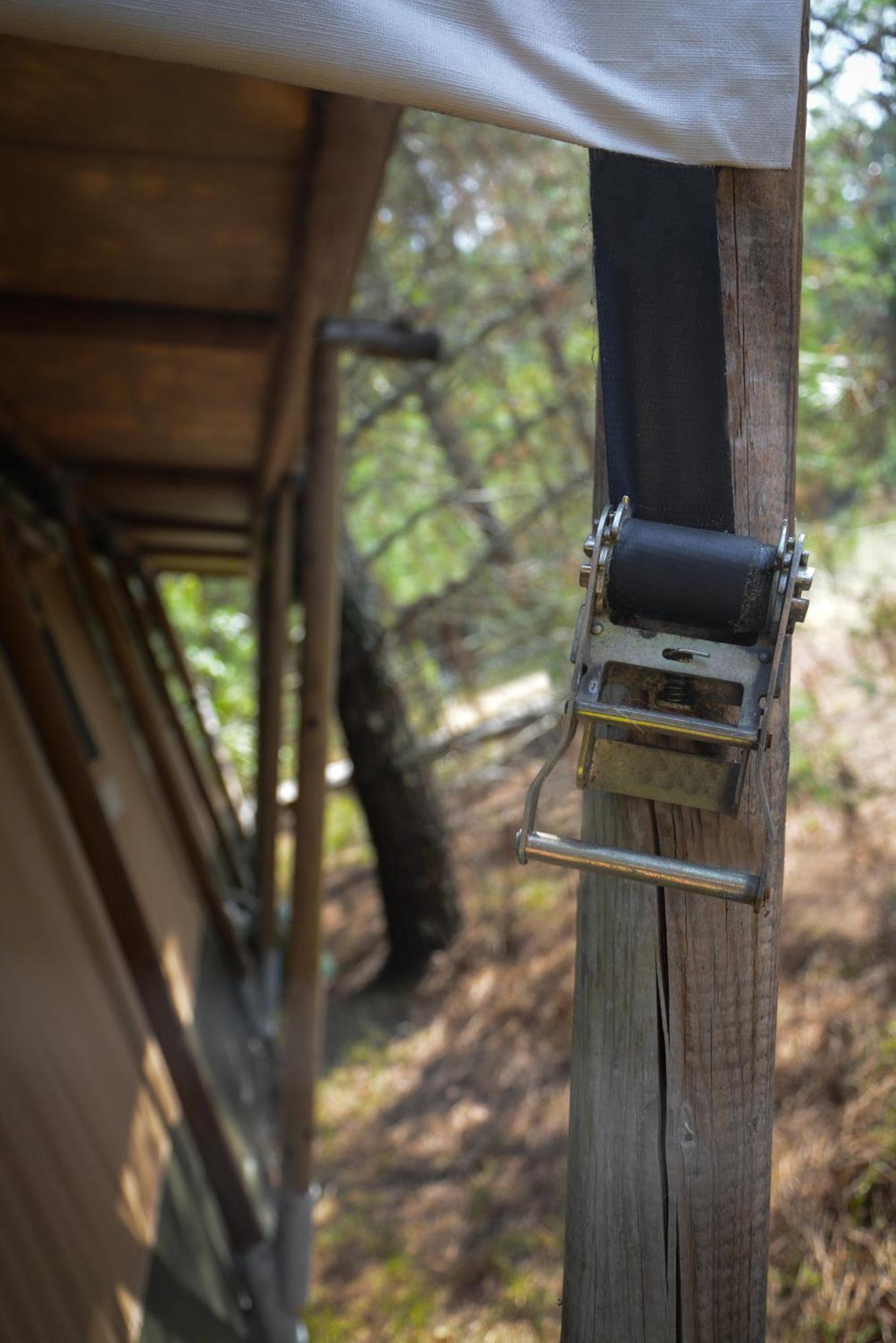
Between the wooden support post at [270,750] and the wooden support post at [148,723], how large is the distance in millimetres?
189

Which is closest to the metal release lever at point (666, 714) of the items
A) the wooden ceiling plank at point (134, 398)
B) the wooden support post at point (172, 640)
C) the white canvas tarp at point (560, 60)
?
the white canvas tarp at point (560, 60)

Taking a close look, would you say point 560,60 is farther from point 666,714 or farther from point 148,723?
point 148,723

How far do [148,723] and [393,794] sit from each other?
238 centimetres

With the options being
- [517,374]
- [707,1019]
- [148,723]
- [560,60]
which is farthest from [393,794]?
[560,60]

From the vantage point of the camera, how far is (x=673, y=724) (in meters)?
1.31

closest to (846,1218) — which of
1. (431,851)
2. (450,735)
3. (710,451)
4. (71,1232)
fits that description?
(71,1232)

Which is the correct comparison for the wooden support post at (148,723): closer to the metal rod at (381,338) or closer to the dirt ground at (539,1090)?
the dirt ground at (539,1090)

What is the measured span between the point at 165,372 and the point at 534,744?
221 inches

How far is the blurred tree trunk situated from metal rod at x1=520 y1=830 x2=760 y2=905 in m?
5.96

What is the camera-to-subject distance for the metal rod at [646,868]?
4.32 ft

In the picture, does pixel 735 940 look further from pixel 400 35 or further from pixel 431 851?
pixel 431 851

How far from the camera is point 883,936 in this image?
16.4ft

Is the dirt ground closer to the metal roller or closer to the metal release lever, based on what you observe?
the metal release lever

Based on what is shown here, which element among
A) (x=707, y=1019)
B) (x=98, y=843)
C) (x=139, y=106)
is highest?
(x=139, y=106)
